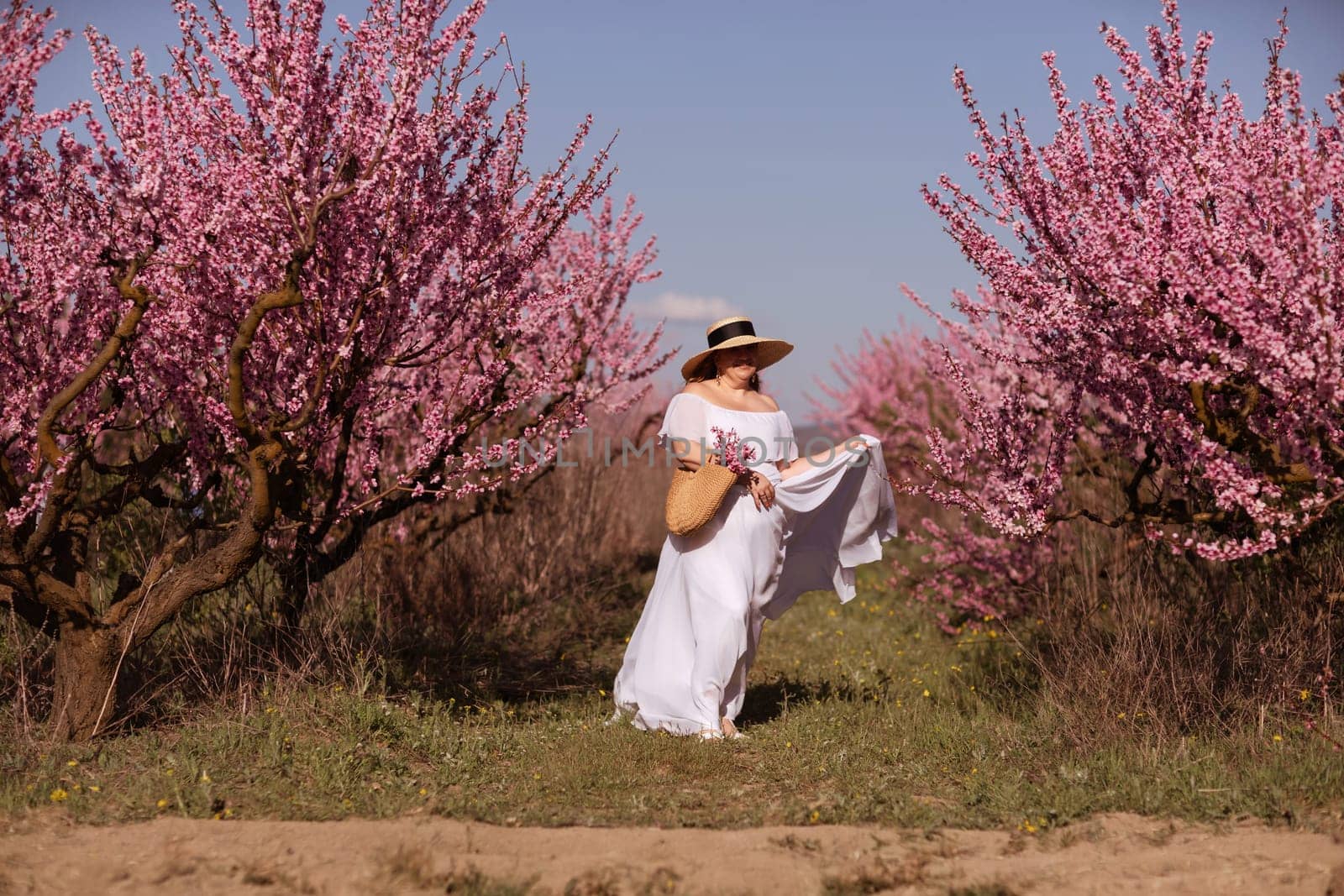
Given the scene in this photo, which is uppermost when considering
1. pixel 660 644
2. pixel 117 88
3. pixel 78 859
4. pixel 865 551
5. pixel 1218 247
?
pixel 117 88

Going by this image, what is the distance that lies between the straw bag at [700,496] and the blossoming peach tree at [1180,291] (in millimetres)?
1050

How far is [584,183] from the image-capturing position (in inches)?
242

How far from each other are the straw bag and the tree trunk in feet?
8.91

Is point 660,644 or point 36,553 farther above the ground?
point 36,553

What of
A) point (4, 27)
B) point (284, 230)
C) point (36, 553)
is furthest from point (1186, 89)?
point (36, 553)

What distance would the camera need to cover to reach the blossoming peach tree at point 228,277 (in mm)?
4957

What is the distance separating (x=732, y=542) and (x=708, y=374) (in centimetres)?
98

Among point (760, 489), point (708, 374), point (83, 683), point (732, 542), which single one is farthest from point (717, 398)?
point (83, 683)

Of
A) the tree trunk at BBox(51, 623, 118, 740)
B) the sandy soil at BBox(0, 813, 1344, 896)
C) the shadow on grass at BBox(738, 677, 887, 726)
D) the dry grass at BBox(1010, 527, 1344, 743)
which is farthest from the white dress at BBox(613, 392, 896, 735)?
the tree trunk at BBox(51, 623, 118, 740)

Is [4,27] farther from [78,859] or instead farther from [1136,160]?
[1136,160]

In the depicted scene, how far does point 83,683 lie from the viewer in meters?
5.19

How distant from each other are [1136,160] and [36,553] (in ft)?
17.8

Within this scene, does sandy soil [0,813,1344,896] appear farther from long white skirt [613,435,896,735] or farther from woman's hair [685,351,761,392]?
woman's hair [685,351,761,392]

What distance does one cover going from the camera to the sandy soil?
3766mm
